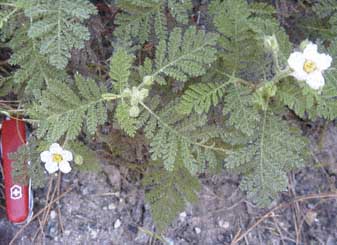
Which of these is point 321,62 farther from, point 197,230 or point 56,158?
point 197,230

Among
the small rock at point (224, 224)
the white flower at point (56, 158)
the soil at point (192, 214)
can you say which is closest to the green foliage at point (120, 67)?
the white flower at point (56, 158)

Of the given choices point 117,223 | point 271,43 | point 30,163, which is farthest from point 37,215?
point 271,43

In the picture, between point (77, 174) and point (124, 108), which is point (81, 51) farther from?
point (77, 174)

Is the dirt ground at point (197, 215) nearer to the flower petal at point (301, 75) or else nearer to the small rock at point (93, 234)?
the small rock at point (93, 234)

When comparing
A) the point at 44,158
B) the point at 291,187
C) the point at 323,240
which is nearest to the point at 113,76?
the point at 44,158

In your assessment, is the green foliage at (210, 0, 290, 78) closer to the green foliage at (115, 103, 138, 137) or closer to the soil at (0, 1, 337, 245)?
the green foliage at (115, 103, 138, 137)

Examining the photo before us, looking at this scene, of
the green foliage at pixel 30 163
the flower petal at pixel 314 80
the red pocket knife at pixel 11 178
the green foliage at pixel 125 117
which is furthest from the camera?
the red pocket knife at pixel 11 178

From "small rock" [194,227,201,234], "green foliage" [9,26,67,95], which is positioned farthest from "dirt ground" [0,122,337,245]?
"green foliage" [9,26,67,95]
